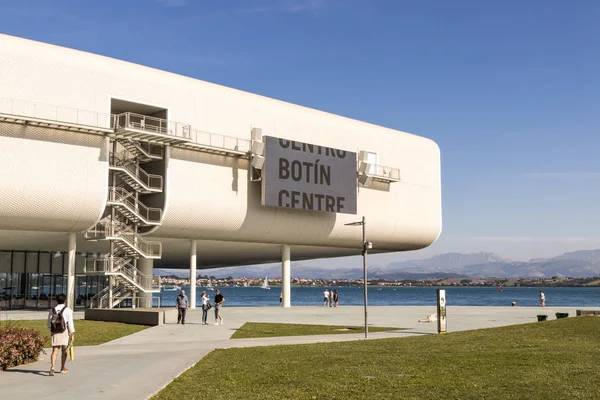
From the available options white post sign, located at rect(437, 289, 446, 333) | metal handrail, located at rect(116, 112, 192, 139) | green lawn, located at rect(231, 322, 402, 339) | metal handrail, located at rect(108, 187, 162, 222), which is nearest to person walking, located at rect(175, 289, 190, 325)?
green lawn, located at rect(231, 322, 402, 339)

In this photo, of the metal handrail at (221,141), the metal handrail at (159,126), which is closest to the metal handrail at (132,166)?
the metal handrail at (159,126)

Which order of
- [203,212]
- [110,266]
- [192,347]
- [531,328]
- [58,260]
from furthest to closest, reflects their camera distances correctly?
[58,260], [203,212], [110,266], [531,328], [192,347]

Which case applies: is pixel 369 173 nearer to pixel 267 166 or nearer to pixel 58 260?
pixel 267 166

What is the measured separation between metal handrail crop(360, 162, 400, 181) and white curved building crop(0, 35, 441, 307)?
22cm

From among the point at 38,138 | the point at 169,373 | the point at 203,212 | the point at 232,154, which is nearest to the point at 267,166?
the point at 232,154

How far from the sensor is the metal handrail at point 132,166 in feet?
172

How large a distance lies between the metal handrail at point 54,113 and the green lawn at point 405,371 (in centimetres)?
2826

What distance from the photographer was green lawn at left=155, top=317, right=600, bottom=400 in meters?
14.4

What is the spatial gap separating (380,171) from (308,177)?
1050cm

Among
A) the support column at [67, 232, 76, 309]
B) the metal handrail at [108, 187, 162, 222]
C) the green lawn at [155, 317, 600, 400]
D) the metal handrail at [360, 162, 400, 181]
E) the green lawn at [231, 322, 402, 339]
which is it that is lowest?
the green lawn at [231, 322, 402, 339]

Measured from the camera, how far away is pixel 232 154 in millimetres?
57094

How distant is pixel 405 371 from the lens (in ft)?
58.0

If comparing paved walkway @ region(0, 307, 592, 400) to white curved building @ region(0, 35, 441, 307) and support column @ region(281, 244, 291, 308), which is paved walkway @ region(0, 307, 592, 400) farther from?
support column @ region(281, 244, 291, 308)

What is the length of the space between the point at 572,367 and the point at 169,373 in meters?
10.3
